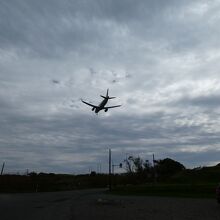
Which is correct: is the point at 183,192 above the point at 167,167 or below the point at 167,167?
below

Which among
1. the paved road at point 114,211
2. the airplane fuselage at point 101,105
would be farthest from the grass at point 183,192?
the paved road at point 114,211

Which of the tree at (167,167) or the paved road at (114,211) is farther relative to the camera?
the tree at (167,167)

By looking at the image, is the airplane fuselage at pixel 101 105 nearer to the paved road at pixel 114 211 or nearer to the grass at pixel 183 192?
the grass at pixel 183 192

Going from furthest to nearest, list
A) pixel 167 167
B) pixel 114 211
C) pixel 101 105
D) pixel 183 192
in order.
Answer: pixel 167 167, pixel 183 192, pixel 101 105, pixel 114 211

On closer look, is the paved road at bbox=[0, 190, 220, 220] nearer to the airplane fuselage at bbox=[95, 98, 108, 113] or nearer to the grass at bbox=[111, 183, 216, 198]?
the grass at bbox=[111, 183, 216, 198]

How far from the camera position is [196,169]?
342 ft

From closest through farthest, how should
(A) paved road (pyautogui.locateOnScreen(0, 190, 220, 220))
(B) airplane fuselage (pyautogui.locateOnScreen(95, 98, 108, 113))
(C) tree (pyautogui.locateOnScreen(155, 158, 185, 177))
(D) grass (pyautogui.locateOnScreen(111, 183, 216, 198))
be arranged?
1. (A) paved road (pyautogui.locateOnScreen(0, 190, 220, 220))
2. (D) grass (pyautogui.locateOnScreen(111, 183, 216, 198))
3. (B) airplane fuselage (pyautogui.locateOnScreen(95, 98, 108, 113))
4. (C) tree (pyautogui.locateOnScreen(155, 158, 185, 177))

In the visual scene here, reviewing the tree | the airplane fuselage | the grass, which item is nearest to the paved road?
the grass

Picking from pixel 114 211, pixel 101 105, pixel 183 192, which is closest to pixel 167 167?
pixel 183 192

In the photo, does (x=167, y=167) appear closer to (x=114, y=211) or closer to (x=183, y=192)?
(x=183, y=192)

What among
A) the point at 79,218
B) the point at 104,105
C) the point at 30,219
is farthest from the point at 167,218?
the point at 104,105

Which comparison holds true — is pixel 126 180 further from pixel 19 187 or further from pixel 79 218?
pixel 79 218

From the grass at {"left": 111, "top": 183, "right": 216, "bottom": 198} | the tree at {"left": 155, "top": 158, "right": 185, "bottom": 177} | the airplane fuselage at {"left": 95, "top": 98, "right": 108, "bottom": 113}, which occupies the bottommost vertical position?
the grass at {"left": 111, "top": 183, "right": 216, "bottom": 198}

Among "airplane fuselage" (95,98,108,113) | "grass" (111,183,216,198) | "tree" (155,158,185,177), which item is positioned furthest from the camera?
"tree" (155,158,185,177)
